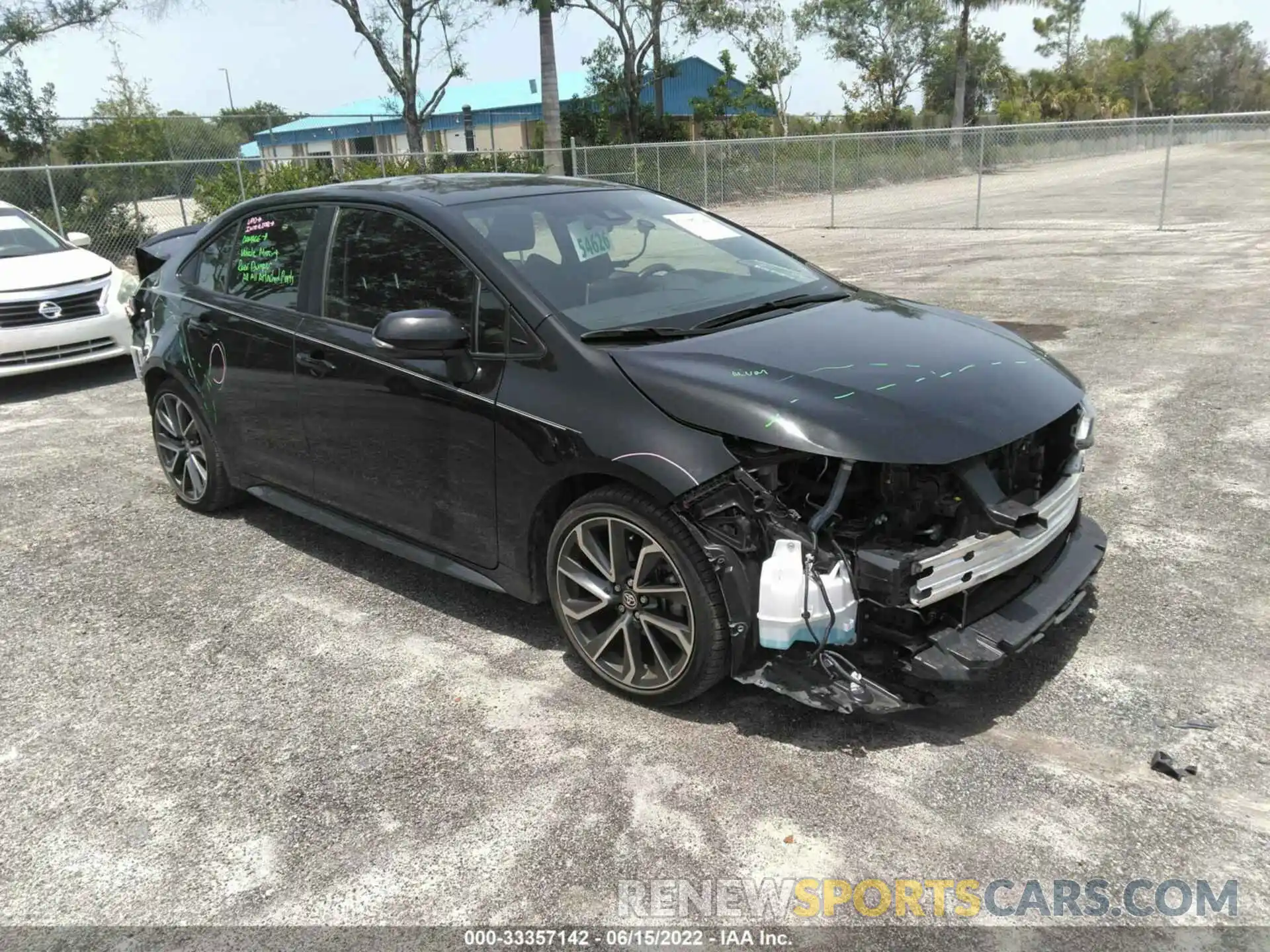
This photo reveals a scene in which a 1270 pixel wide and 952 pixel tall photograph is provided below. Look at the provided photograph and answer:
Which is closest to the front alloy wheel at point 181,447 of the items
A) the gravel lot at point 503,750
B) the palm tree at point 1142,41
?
the gravel lot at point 503,750

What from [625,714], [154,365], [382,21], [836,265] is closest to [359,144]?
[382,21]

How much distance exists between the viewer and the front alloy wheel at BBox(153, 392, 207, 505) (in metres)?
5.35

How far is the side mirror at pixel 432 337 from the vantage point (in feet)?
11.6

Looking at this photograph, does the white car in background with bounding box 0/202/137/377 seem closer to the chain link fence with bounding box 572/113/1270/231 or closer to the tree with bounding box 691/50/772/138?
the chain link fence with bounding box 572/113/1270/231

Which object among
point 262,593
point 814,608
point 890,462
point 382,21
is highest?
point 382,21

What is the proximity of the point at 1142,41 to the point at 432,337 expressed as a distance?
86556mm

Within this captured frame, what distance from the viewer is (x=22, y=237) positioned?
949cm

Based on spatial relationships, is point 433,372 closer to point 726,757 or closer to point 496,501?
point 496,501

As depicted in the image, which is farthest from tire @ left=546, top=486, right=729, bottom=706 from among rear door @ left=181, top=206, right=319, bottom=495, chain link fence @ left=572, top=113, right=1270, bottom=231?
chain link fence @ left=572, top=113, right=1270, bottom=231

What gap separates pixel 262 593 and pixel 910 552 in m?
2.97

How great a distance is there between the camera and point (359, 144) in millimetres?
44719

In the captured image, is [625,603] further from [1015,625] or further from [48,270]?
[48,270]

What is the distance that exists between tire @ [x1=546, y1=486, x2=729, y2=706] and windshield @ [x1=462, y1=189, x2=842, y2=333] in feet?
2.39

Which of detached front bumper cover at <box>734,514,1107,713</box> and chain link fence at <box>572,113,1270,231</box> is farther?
chain link fence at <box>572,113,1270,231</box>
